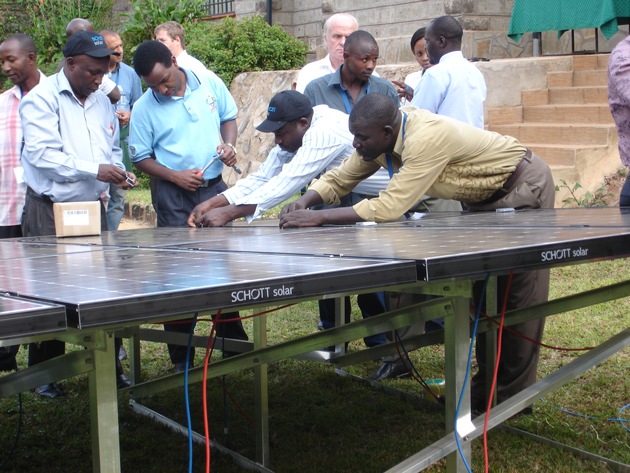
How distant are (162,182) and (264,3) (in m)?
13.1

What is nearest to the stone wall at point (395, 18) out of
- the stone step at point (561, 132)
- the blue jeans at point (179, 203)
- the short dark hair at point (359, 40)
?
the stone step at point (561, 132)

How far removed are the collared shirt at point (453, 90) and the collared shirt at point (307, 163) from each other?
3.64 feet

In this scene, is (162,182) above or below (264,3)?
below

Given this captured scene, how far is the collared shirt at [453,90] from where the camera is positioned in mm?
6445

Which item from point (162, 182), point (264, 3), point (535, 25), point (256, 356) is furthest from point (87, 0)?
point (256, 356)

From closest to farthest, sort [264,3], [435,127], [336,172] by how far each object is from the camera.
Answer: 1. [435,127]
2. [336,172]
3. [264,3]

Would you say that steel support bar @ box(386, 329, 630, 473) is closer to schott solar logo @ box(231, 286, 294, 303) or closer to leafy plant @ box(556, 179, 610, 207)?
schott solar logo @ box(231, 286, 294, 303)

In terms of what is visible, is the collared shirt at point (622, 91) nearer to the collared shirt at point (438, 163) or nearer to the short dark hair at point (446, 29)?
the collared shirt at point (438, 163)

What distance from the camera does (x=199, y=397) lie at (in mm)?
6004

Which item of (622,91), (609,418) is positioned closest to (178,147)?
(622,91)

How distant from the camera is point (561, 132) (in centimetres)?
1070

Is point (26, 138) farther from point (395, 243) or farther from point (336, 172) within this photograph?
point (395, 243)

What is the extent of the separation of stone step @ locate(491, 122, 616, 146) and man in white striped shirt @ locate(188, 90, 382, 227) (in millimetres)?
5382

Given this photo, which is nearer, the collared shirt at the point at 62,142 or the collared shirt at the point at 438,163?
the collared shirt at the point at 438,163
